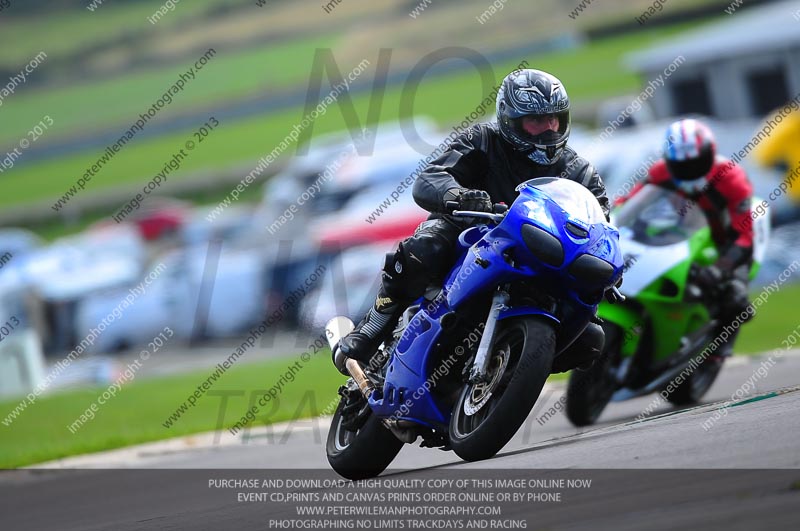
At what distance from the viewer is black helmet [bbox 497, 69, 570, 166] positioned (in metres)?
6.81

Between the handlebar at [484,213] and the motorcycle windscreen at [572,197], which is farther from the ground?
the motorcycle windscreen at [572,197]

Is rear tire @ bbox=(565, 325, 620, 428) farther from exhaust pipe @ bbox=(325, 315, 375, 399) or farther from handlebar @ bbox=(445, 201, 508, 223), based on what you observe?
handlebar @ bbox=(445, 201, 508, 223)

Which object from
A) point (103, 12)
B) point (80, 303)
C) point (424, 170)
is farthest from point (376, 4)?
point (424, 170)

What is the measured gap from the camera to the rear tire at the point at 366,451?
7.23m

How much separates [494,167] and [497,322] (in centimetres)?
114

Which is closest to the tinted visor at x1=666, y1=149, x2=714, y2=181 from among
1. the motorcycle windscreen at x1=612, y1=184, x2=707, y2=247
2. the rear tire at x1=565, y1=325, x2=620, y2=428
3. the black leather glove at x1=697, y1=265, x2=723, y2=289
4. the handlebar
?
the motorcycle windscreen at x1=612, y1=184, x2=707, y2=247

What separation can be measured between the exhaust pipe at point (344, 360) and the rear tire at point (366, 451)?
190 millimetres

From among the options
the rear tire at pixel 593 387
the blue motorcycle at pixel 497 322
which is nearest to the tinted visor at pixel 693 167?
the rear tire at pixel 593 387

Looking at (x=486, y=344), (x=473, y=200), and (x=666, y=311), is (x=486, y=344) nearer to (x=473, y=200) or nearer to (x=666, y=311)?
(x=473, y=200)

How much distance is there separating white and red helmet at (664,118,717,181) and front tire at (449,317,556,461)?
3.89 meters

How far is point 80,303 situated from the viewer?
2641cm

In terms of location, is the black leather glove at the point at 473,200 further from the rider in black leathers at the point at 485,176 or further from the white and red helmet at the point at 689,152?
the white and red helmet at the point at 689,152

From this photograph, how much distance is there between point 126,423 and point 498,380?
9394mm

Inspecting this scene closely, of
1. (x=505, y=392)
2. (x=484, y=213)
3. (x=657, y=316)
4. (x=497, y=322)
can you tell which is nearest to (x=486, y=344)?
(x=497, y=322)
